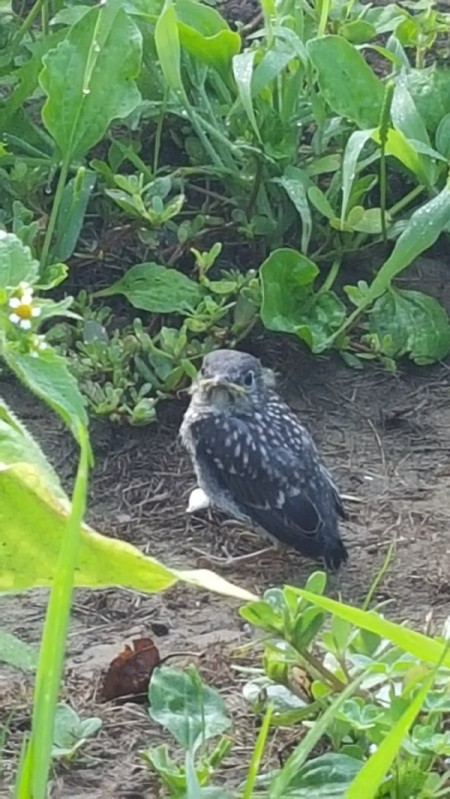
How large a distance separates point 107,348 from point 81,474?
2541 mm

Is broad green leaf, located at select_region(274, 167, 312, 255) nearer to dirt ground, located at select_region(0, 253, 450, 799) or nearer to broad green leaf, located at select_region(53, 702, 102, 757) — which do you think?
dirt ground, located at select_region(0, 253, 450, 799)

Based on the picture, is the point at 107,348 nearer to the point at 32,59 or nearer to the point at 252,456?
the point at 252,456

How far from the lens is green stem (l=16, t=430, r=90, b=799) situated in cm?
171

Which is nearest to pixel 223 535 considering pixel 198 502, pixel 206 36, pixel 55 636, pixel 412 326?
pixel 198 502

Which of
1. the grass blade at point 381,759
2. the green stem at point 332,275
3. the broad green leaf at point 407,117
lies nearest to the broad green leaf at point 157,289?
the green stem at point 332,275

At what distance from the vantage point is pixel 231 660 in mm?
3154

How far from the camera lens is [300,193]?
449 centimetres

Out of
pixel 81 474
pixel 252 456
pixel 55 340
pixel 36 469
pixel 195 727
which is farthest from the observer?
pixel 55 340

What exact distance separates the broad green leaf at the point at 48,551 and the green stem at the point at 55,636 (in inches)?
2.2

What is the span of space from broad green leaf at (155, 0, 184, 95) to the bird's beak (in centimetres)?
98

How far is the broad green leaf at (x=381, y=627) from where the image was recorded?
197 cm

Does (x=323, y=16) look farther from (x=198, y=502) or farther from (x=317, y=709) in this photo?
(x=317, y=709)

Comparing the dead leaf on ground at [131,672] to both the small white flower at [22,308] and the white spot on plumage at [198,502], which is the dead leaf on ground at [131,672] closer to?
the white spot on plumage at [198,502]

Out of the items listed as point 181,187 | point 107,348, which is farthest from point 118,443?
point 181,187
